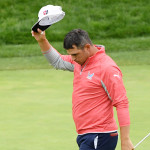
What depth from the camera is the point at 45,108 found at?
788 cm

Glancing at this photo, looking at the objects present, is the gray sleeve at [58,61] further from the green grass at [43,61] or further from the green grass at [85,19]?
the green grass at [85,19]

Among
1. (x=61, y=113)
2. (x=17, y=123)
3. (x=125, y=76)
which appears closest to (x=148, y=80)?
(x=125, y=76)

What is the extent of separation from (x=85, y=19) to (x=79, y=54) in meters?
12.7

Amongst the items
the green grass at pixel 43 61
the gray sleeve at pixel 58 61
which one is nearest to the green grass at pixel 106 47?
the green grass at pixel 43 61

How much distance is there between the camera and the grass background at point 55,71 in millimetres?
6758

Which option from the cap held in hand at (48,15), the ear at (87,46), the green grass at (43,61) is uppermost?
the cap held in hand at (48,15)

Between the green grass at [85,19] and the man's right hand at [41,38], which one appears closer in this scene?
the man's right hand at [41,38]

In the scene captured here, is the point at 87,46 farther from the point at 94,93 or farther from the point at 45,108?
the point at 45,108

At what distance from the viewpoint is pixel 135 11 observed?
17.4 m

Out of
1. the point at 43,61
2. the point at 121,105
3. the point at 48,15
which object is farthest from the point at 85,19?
the point at 121,105

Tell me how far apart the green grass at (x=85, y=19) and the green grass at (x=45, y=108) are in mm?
5298

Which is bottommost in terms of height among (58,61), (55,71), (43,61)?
(43,61)

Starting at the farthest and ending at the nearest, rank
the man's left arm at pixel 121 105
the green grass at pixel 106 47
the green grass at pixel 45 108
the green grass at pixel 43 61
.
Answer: the green grass at pixel 106 47 < the green grass at pixel 43 61 < the green grass at pixel 45 108 < the man's left arm at pixel 121 105

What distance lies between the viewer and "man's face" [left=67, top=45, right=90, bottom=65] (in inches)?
171
